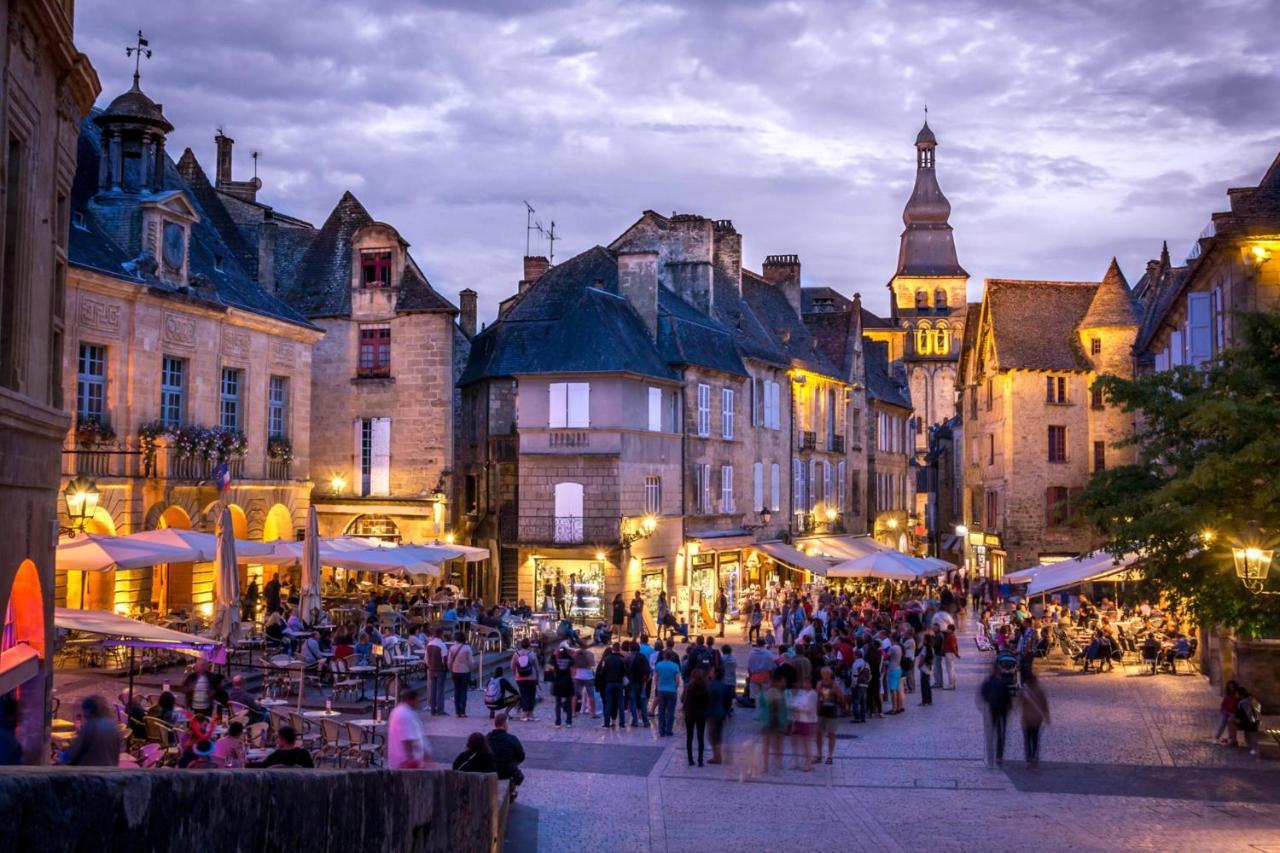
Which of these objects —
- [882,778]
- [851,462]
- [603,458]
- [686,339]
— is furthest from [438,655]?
[851,462]

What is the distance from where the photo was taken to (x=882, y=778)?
51.9 feet

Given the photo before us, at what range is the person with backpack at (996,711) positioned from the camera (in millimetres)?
16438

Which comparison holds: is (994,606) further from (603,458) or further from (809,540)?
(603,458)

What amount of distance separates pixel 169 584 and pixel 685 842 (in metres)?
18.6

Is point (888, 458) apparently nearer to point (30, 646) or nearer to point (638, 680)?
point (638, 680)

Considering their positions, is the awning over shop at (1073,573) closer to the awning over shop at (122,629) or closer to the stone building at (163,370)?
the stone building at (163,370)

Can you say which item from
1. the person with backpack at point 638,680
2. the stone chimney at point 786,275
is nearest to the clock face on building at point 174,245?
the person with backpack at point 638,680

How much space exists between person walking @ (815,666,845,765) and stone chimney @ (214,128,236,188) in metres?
29.0

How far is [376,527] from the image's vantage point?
1398 inches

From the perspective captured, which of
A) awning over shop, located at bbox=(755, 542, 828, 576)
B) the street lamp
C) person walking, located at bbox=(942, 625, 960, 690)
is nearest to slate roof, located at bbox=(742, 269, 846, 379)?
awning over shop, located at bbox=(755, 542, 828, 576)

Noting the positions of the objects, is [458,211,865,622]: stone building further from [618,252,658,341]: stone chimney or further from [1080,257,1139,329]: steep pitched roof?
[1080,257,1139,329]: steep pitched roof

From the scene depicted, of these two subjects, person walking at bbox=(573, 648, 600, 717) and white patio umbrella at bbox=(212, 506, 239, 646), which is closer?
white patio umbrella at bbox=(212, 506, 239, 646)

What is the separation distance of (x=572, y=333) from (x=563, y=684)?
53.8 feet

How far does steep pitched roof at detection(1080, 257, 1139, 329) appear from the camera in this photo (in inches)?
1825
